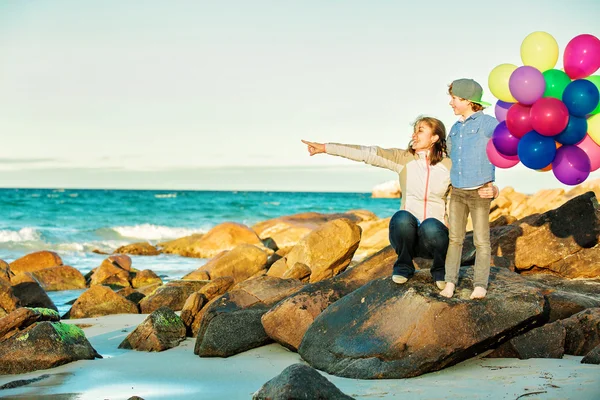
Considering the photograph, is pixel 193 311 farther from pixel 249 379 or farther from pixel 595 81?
pixel 595 81

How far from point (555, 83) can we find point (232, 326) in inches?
166

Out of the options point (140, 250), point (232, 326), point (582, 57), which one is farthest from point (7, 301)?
point (140, 250)

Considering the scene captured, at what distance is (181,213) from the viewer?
53.8 m

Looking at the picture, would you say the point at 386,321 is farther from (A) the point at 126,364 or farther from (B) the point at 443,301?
(A) the point at 126,364

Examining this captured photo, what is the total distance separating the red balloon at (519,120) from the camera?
20.8ft

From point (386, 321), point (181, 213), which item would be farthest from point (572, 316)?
point (181, 213)

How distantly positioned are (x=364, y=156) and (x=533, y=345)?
2369mm

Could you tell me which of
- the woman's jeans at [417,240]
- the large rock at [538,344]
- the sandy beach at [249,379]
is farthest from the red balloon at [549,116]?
the sandy beach at [249,379]

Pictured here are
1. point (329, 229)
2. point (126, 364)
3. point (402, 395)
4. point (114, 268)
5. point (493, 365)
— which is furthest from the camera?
point (114, 268)

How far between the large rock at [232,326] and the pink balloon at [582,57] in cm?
419

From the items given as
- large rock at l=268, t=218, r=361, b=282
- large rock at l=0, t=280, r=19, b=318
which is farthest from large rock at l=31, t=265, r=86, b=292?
large rock at l=268, t=218, r=361, b=282

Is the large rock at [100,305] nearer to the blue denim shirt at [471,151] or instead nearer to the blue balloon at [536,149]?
the blue denim shirt at [471,151]

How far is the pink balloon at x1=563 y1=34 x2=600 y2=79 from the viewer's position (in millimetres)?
6305

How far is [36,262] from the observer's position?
18.3 metres
